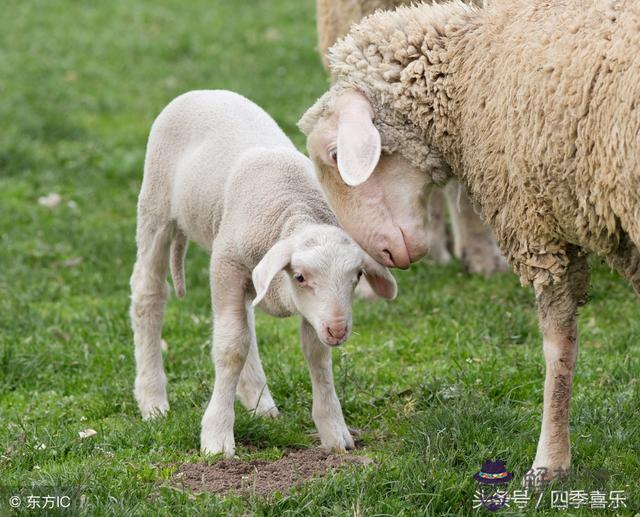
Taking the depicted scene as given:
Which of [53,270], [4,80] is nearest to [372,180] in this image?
[53,270]

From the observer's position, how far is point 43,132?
1109 cm

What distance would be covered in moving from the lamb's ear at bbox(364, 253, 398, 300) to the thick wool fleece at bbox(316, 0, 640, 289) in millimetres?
455

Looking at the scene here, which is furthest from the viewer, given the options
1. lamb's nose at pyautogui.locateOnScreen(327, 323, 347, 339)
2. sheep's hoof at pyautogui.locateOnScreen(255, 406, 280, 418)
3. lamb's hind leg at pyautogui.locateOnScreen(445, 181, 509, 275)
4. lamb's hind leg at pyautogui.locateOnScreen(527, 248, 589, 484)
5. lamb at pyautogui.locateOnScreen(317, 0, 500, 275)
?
lamb's hind leg at pyautogui.locateOnScreen(445, 181, 509, 275)

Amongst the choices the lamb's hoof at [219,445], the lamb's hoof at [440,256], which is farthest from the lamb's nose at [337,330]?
the lamb's hoof at [440,256]

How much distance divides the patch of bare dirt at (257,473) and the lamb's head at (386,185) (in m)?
0.84

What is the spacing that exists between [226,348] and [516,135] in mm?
1585

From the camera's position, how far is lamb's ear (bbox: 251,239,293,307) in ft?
14.8

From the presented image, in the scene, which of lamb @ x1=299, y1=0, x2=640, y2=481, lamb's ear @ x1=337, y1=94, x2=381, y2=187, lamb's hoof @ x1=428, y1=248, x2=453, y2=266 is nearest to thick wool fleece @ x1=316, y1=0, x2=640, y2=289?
lamb @ x1=299, y1=0, x2=640, y2=481

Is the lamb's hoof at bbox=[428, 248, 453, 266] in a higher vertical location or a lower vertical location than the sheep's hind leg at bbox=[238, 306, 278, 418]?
higher

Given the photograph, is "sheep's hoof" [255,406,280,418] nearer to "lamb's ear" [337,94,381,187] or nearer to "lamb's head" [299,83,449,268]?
"lamb's head" [299,83,449,268]

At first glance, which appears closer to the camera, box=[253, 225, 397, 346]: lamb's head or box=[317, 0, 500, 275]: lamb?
box=[253, 225, 397, 346]: lamb's head

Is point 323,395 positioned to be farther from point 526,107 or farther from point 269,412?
point 526,107

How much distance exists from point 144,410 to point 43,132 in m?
6.19

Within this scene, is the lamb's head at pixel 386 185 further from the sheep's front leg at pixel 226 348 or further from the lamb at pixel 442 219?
the lamb at pixel 442 219
